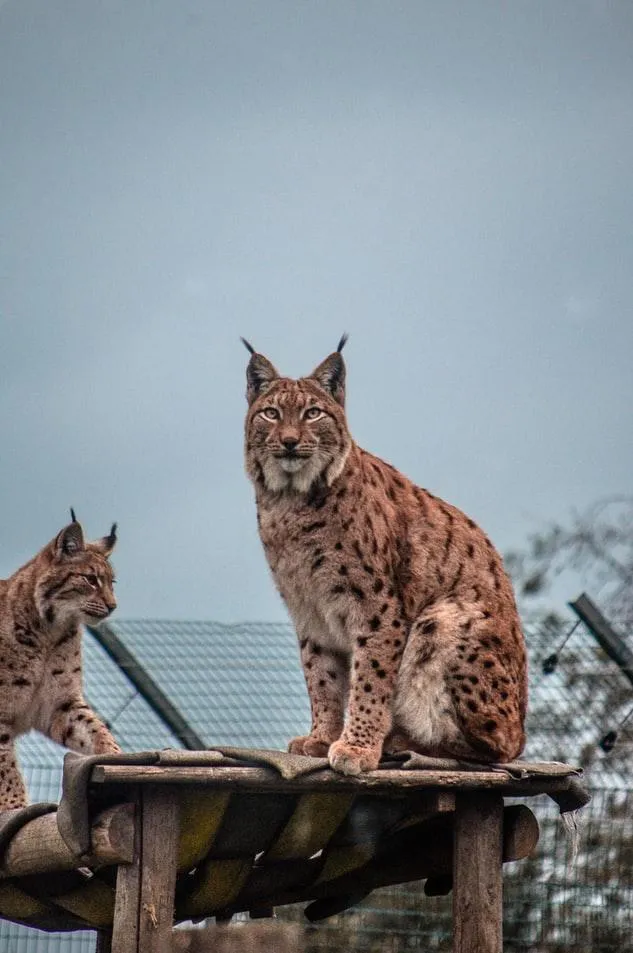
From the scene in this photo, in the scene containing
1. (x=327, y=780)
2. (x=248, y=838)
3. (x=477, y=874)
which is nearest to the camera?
(x=327, y=780)

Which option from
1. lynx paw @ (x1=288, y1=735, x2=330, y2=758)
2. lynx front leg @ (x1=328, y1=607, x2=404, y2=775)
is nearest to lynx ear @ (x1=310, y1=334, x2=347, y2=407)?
lynx front leg @ (x1=328, y1=607, x2=404, y2=775)

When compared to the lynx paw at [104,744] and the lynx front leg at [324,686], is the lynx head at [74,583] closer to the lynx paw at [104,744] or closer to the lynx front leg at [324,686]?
the lynx paw at [104,744]

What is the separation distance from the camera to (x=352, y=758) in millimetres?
6320

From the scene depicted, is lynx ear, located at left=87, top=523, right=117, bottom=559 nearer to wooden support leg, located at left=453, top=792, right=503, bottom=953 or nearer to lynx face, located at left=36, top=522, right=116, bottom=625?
lynx face, located at left=36, top=522, right=116, bottom=625

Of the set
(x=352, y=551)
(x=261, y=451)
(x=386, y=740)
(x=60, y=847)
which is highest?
(x=261, y=451)

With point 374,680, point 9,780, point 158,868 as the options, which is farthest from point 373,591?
point 9,780

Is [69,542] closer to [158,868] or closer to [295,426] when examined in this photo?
[295,426]

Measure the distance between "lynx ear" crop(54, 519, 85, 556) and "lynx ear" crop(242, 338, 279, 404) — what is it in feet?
4.62

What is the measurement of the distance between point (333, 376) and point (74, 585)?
6.05 ft

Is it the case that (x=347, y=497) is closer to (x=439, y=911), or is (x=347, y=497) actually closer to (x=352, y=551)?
(x=352, y=551)

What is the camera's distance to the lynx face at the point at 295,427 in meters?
7.25

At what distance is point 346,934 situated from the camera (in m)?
8.85

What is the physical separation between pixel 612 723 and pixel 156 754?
4022 millimetres

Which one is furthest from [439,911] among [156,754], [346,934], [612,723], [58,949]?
[156,754]
